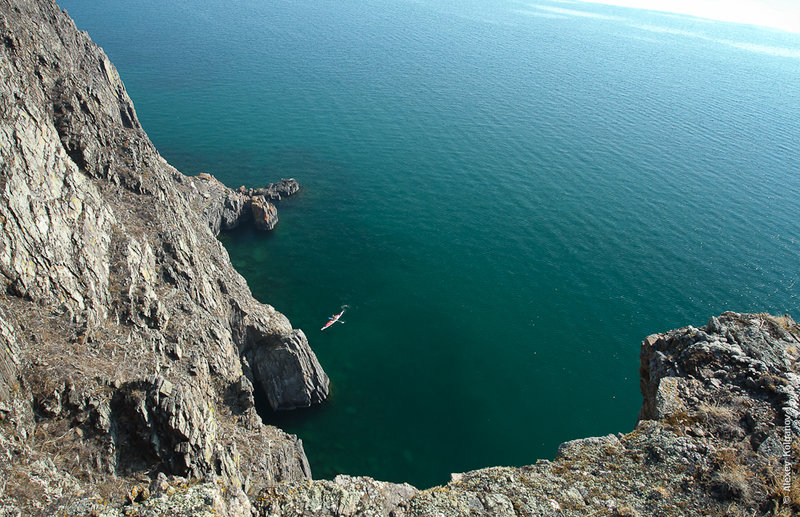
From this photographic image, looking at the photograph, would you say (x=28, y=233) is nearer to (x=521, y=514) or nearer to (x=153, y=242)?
(x=153, y=242)

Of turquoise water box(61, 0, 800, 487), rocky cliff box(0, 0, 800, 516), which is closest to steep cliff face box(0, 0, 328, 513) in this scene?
rocky cliff box(0, 0, 800, 516)

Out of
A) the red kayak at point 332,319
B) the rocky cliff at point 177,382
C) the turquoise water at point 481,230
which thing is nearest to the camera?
the rocky cliff at point 177,382

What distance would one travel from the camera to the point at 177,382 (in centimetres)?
3169

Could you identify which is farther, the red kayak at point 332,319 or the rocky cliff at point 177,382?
the red kayak at point 332,319

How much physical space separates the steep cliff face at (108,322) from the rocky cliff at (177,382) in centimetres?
13

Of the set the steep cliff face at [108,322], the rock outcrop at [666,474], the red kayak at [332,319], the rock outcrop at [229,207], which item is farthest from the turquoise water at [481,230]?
the rock outcrop at [666,474]

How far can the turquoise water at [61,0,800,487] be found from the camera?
177ft

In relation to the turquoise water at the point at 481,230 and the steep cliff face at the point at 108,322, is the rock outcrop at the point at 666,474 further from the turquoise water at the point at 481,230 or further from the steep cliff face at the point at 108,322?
the turquoise water at the point at 481,230

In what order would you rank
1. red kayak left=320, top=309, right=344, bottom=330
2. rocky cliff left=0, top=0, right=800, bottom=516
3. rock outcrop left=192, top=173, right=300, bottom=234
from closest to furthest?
rocky cliff left=0, top=0, right=800, bottom=516, red kayak left=320, top=309, right=344, bottom=330, rock outcrop left=192, top=173, right=300, bottom=234

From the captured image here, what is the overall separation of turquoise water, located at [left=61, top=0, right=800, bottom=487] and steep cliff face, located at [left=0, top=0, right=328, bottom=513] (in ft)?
40.5

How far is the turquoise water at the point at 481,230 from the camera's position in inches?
2127

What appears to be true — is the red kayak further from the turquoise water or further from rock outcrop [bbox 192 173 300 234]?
rock outcrop [bbox 192 173 300 234]

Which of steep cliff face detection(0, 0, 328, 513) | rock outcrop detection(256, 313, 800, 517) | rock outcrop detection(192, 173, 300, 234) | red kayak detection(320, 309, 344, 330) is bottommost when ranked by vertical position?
rock outcrop detection(256, 313, 800, 517)

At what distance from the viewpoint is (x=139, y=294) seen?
1403 inches
